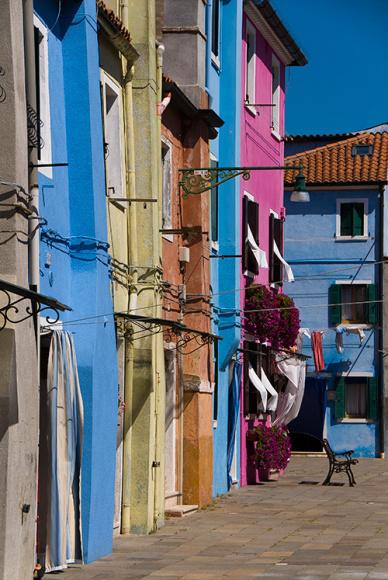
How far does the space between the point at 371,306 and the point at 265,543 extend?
28.5m

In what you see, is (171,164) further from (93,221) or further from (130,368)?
(93,221)

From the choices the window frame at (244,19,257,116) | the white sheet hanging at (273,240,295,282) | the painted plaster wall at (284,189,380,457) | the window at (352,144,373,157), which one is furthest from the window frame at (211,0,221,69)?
the window at (352,144,373,157)

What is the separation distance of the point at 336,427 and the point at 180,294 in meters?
23.5

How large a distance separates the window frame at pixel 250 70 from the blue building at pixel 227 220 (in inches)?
70.5

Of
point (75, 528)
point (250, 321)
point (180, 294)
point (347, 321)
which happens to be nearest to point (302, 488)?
point (250, 321)

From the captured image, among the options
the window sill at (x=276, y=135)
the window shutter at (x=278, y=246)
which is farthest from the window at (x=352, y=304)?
the window sill at (x=276, y=135)

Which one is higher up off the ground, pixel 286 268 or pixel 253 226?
pixel 253 226

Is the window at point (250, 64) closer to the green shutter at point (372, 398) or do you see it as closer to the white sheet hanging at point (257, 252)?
the white sheet hanging at point (257, 252)

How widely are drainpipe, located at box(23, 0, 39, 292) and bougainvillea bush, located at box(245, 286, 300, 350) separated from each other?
1605 cm

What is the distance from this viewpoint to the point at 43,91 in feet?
50.6

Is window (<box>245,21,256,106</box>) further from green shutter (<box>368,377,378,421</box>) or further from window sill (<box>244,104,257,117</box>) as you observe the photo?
green shutter (<box>368,377,378,421</box>)

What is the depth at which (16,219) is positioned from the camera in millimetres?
13094

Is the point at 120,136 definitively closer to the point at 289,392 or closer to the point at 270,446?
the point at 270,446

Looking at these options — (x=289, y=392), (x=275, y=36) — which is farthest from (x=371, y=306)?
(x=275, y=36)
